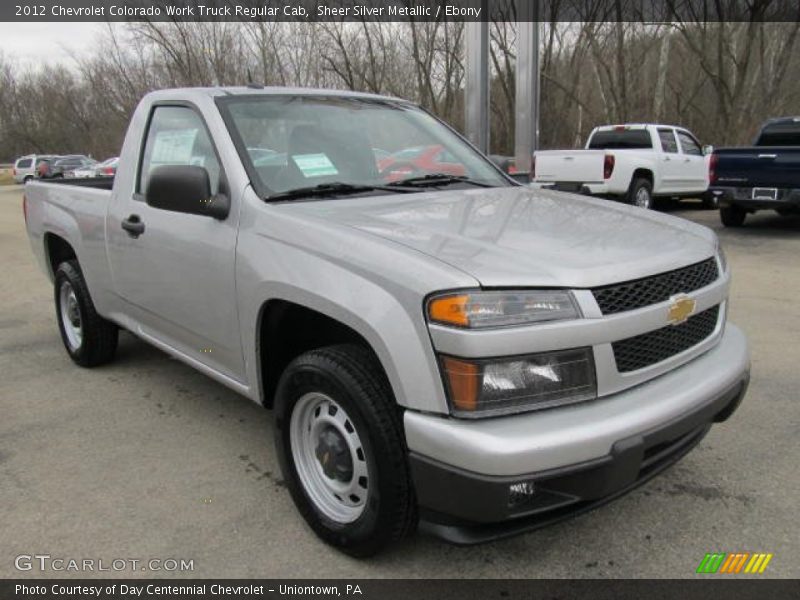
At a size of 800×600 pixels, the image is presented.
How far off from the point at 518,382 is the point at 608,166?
38.3ft

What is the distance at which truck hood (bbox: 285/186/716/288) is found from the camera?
2.27 metres

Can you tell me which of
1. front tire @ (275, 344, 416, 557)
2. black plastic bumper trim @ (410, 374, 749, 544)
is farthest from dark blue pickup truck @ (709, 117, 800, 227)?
front tire @ (275, 344, 416, 557)

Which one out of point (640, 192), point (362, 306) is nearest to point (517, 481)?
point (362, 306)

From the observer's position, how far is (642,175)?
13734 millimetres

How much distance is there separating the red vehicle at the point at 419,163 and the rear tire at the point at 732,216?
372 inches

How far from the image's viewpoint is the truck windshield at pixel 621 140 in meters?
14.1

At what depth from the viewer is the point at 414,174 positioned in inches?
141

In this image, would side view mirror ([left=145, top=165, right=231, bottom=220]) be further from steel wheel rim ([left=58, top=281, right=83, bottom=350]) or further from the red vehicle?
steel wheel rim ([left=58, top=281, right=83, bottom=350])

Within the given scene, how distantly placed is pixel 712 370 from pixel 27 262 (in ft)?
33.3

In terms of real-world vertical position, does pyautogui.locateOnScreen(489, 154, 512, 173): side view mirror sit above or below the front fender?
above

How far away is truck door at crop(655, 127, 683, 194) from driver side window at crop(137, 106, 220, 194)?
39.7 feet

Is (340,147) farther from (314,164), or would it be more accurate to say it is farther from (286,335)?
(286,335)

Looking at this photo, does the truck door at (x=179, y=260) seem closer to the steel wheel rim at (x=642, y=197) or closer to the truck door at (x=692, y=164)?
the steel wheel rim at (x=642, y=197)

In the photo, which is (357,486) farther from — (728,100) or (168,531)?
(728,100)
